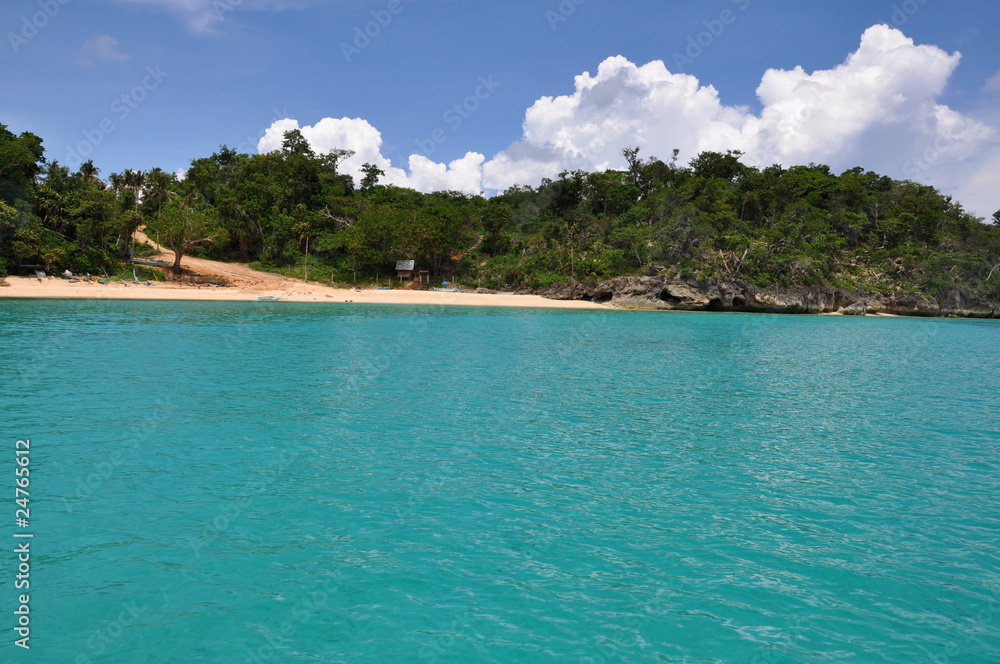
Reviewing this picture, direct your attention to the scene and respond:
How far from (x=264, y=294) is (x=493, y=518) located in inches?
2280

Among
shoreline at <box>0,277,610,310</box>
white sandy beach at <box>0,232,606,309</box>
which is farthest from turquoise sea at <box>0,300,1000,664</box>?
white sandy beach at <box>0,232,606,309</box>

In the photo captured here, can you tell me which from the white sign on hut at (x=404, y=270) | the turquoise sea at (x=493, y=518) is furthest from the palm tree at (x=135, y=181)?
the turquoise sea at (x=493, y=518)

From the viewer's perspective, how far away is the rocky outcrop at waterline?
6241 cm

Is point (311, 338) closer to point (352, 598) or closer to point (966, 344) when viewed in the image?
point (352, 598)

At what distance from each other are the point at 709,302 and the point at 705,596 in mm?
61835

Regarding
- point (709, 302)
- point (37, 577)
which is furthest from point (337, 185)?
point (37, 577)

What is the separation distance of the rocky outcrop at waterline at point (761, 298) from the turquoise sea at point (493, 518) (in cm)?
4356

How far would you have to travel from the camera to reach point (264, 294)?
195 ft

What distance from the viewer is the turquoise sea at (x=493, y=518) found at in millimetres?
5617

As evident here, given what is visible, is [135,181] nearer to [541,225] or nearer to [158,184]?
[158,184]

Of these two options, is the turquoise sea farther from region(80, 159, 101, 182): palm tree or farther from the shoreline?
region(80, 159, 101, 182): palm tree

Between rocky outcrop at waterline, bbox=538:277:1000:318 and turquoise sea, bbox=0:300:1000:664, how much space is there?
1715 inches

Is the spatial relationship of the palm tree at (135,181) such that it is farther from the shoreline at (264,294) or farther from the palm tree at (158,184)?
the shoreline at (264,294)

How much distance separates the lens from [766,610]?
611 centimetres
